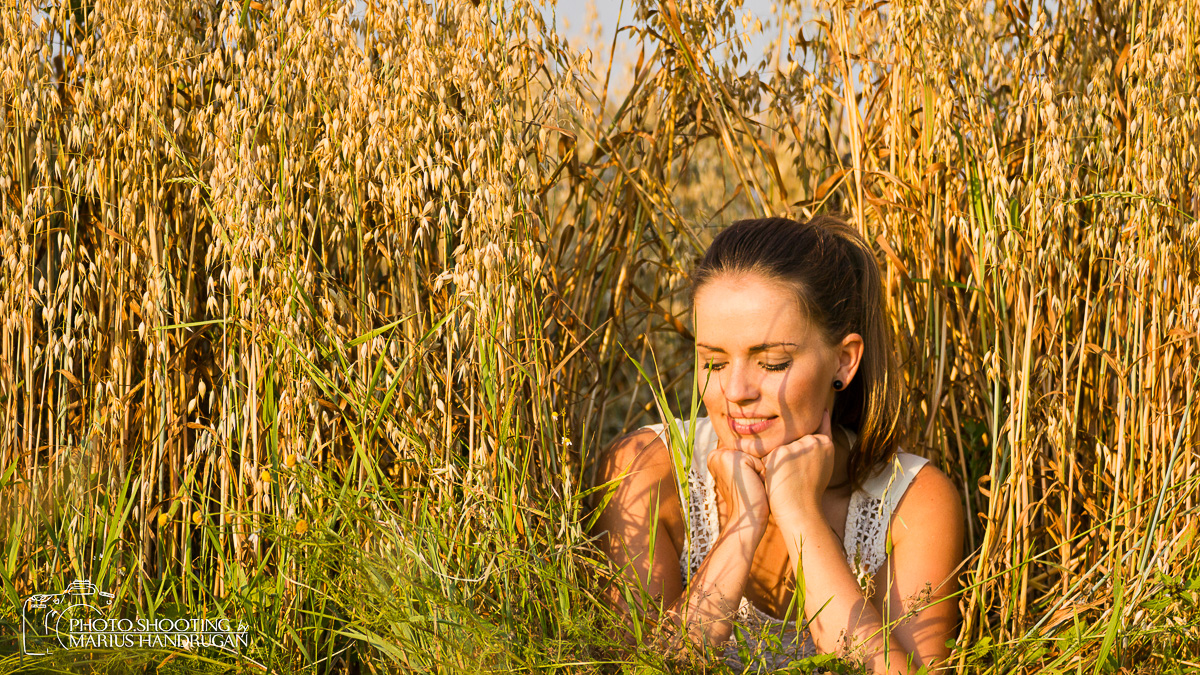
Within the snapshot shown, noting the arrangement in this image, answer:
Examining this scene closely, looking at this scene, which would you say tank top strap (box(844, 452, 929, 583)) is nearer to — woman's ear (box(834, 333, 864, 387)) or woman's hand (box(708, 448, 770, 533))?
woman's ear (box(834, 333, 864, 387))

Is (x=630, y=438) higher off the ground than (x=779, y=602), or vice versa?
(x=630, y=438)

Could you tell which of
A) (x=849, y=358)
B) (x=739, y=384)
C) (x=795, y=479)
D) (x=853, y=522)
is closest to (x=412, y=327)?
(x=739, y=384)

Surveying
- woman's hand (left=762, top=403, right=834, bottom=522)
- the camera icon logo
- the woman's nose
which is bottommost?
the camera icon logo

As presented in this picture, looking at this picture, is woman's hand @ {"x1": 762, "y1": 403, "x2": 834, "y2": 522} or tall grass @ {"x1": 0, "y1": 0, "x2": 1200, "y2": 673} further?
woman's hand @ {"x1": 762, "y1": 403, "x2": 834, "y2": 522}

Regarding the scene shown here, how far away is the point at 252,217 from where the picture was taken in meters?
1.41

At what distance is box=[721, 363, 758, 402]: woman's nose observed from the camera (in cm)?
161

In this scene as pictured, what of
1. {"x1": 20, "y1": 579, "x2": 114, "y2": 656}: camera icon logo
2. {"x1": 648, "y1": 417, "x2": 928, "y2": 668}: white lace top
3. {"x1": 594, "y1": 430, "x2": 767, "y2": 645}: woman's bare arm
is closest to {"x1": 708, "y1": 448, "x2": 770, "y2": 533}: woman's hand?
{"x1": 594, "y1": 430, "x2": 767, "y2": 645}: woman's bare arm

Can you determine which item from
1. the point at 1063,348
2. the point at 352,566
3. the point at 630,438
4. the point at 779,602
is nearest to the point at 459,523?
the point at 352,566

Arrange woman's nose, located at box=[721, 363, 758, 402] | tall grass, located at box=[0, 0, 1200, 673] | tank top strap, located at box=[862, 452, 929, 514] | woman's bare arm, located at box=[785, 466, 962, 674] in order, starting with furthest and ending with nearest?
tank top strap, located at box=[862, 452, 929, 514]
woman's nose, located at box=[721, 363, 758, 402]
woman's bare arm, located at box=[785, 466, 962, 674]
tall grass, located at box=[0, 0, 1200, 673]

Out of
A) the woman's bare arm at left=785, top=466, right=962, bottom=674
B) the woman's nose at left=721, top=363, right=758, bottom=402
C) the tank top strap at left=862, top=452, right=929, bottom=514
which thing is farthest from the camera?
the tank top strap at left=862, top=452, right=929, bottom=514

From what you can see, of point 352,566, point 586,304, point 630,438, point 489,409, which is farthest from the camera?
point 586,304

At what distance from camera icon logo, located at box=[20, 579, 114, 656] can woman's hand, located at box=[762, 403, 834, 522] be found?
1117 mm

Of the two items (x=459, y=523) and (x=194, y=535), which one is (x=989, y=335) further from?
(x=194, y=535)

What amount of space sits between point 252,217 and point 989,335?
1.40m
